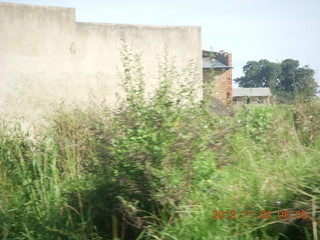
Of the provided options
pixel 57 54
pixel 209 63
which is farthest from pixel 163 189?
pixel 57 54

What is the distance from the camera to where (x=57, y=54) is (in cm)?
739

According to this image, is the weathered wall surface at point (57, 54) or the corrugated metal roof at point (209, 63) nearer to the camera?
the corrugated metal roof at point (209, 63)

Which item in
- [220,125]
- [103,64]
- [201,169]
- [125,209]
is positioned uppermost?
[103,64]

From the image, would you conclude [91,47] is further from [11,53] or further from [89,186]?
[89,186]

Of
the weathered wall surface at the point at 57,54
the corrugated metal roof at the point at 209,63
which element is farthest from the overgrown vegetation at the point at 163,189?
the weathered wall surface at the point at 57,54

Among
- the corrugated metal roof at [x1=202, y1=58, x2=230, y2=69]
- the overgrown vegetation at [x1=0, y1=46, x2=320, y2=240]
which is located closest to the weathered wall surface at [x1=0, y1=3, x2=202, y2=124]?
the corrugated metal roof at [x1=202, y1=58, x2=230, y2=69]

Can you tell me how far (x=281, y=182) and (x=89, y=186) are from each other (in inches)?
65.2

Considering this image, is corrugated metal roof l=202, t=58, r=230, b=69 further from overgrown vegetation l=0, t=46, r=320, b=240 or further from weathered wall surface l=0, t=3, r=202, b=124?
weathered wall surface l=0, t=3, r=202, b=124

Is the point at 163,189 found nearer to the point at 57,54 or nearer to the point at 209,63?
the point at 209,63

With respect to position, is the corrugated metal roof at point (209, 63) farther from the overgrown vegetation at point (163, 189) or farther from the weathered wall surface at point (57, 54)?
the weathered wall surface at point (57, 54)

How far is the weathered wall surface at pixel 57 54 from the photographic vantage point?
6.91 meters

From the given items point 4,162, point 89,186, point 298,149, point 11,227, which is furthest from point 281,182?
point 4,162

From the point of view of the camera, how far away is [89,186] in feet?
10.4

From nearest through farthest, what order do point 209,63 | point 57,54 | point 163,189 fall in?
point 163,189 < point 209,63 < point 57,54
